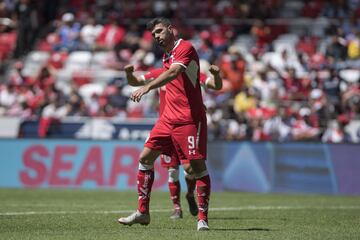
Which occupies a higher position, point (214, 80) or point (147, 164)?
point (214, 80)

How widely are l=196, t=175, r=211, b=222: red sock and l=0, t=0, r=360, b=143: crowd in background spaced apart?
38.7 feet

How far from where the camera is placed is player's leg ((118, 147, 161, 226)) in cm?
1061

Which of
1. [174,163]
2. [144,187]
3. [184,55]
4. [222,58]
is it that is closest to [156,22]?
[184,55]

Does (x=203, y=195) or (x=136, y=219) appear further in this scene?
(x=136, y=219)

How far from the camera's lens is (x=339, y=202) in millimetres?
16531

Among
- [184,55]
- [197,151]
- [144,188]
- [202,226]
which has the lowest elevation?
[202,226]

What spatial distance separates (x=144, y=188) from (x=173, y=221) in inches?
49.3

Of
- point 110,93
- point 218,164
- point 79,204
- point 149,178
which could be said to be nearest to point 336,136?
point 218,164

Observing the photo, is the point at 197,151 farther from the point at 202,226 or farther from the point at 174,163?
the point at 174,163

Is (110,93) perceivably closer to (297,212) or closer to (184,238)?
(297,212)

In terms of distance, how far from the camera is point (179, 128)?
10578mm

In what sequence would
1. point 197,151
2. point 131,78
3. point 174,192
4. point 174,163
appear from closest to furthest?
point 197,151 → point 131,78 → point 174,192 → point 174,163

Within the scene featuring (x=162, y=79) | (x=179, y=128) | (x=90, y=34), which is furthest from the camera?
(x=90, y=34)

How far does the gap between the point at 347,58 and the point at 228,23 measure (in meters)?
4.79
